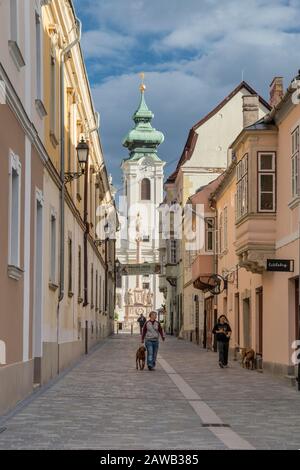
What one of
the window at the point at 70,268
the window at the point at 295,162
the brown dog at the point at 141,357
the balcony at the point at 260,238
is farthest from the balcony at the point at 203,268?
the window at the point at 295,162

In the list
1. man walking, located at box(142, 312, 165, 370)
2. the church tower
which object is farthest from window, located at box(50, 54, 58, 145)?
the church tower

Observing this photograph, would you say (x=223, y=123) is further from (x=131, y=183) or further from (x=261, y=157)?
(x=131, y=183)

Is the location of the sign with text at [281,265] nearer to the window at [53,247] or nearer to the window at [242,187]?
the window at [242,187]

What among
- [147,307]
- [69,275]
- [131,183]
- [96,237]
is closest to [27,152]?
[69,275]

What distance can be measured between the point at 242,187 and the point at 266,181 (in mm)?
1948

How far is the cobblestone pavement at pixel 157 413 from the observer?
10.9m

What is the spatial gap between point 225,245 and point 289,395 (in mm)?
16294

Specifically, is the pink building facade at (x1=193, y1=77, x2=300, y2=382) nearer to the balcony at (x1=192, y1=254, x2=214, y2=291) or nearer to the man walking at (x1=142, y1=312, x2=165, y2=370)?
the man walking at (x1=142, y1=312, x2=165, y2=370)

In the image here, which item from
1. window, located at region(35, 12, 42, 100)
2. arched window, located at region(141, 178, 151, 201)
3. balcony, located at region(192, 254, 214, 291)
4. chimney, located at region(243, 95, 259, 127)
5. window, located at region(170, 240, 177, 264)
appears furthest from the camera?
arched window, located at region(141, 178, 151, 201)

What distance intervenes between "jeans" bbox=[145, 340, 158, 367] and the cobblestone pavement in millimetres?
958

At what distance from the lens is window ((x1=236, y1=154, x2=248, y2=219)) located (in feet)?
77.4

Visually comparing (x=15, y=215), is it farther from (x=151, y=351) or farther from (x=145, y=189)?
(x=145, y=189)

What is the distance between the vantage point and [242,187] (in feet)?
81.0

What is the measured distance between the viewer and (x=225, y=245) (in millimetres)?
34094
